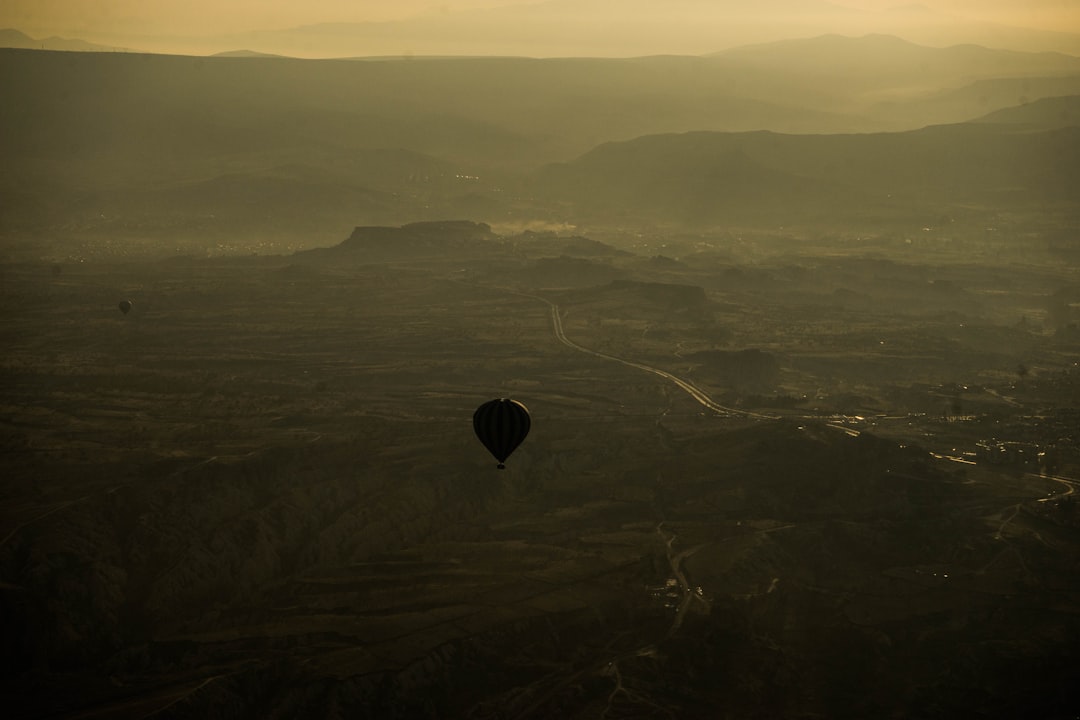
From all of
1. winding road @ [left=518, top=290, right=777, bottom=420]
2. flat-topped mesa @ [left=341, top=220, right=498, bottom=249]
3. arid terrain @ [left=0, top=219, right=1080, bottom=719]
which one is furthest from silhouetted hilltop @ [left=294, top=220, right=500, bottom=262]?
arid terrain @ [left=0, top=219, right=1080, bottom=719]

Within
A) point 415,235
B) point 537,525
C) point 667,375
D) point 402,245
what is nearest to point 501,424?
point 537,525

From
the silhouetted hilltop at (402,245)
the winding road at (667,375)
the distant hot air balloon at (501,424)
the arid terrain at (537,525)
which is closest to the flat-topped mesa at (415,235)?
the silhouetted hilltop at (402,245)

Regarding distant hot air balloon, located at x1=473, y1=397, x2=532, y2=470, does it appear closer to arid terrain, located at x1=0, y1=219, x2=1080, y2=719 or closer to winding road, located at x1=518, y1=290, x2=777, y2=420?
arid terrain, located at x1=0, y1=219, x2=1080, y2=719

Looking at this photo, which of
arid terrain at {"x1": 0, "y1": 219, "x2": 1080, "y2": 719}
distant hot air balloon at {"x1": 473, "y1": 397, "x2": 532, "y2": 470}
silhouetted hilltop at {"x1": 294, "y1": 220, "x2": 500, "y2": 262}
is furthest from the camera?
silhouetted hilltop at {"x1": 294, "y1": 220, "x2": 500, "y2": 262}

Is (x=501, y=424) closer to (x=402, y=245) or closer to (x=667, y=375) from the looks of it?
(x=667, y=375)

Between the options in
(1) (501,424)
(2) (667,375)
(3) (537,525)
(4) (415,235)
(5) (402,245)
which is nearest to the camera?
(1) (501,424)

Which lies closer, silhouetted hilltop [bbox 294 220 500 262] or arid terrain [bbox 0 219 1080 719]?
arid terrain [bbox 0 219 1080 719]

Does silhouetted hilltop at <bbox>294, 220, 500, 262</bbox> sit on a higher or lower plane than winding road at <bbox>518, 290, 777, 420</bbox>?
higher

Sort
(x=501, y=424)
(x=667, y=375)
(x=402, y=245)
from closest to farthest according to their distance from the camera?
1. (x=501, y=424)
2. (x=667, y=375)
3. (x=402, y=245)
